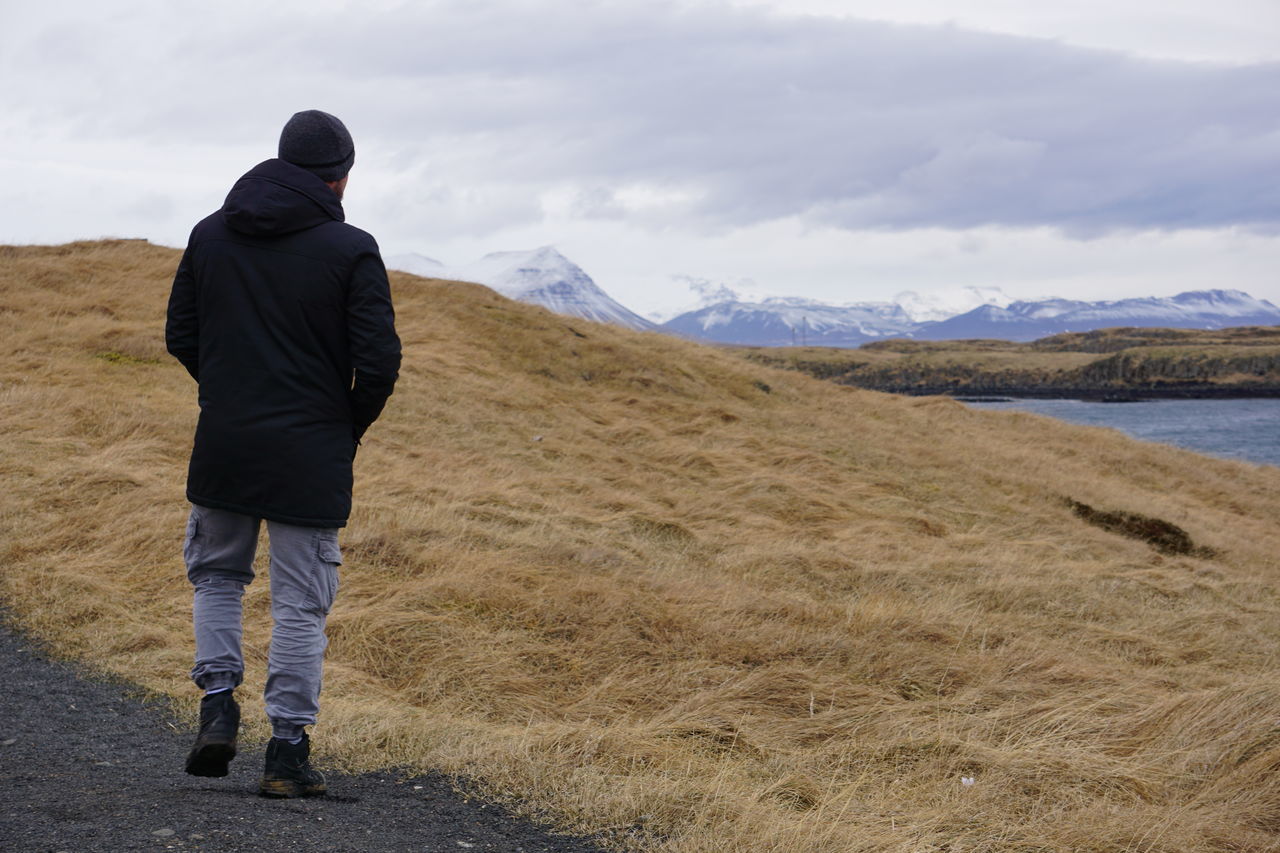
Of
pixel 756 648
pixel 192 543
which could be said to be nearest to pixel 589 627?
pixel 756 648

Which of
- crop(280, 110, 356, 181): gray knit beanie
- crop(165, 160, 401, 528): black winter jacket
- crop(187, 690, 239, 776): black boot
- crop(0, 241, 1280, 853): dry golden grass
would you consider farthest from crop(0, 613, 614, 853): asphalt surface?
crop(280, 110, 356, 181): gray knit beanie

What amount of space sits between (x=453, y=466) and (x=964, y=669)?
287 inches

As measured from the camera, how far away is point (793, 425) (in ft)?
61.5

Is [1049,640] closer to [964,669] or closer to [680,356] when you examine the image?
[964,669]

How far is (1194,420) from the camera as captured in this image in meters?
66.8

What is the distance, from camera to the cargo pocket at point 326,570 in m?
3.53

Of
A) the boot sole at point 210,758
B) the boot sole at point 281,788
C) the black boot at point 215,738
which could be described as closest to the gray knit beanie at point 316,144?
the black boot at point 215,738

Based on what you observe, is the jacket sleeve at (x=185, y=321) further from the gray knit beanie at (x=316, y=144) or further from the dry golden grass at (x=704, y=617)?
the dry golden grass at (x=704, y=617)

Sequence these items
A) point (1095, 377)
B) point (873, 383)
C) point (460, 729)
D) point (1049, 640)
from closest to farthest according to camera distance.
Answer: point (460, 729), point (1049, 640), point (873, 383), point (1095, 377)

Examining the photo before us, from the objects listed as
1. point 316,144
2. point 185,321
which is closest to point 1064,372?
point 316,144

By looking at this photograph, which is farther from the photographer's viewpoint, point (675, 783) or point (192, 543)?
point (675, 783)

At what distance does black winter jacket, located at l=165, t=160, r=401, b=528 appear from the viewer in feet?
11.2

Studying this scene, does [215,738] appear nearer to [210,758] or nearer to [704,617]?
[210,758]

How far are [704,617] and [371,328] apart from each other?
4088 millimetres
